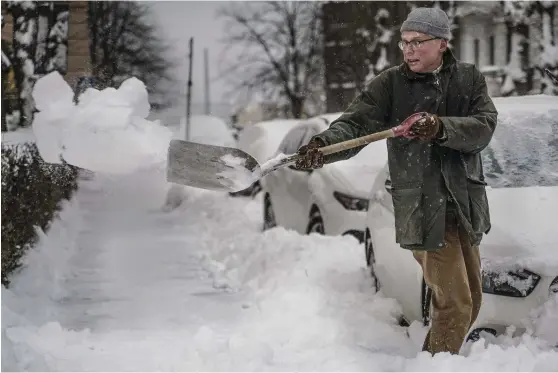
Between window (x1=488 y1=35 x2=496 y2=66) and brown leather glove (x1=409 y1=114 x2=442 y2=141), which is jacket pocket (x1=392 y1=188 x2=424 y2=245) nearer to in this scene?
brown leather glove (x1=409 y1=114 x2=442 y2=141)

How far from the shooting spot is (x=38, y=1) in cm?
534

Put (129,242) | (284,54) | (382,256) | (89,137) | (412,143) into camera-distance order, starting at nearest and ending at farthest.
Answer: (412,143) → (89,137) → (382,256) → (129,242) → (284,54)

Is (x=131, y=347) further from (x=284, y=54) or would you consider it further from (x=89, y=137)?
(x=284, y=54)

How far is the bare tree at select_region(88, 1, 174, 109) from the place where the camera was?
195 inches

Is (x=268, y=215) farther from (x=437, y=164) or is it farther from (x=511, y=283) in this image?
(x=437, y=164)

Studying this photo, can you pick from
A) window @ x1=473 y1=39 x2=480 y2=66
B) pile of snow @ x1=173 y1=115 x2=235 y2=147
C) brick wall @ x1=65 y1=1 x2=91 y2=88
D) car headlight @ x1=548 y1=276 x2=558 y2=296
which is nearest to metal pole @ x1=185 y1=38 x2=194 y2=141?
pile of snow @ x1=173 y1=115 x2=235 y2=147

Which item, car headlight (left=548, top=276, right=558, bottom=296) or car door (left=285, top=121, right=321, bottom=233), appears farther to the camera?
car door (left=285, top=121, right=321, bottom=233)

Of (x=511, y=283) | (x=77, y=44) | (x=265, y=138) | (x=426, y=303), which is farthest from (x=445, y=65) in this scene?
(x=265, y=138)

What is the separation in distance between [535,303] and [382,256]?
1.35 metres

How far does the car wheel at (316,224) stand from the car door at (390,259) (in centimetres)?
153

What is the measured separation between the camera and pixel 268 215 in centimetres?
882

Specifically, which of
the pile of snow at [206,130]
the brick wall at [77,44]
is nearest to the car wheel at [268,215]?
the pile of snow at [206,130]

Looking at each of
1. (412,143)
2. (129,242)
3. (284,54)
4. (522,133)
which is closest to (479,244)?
(412,143)

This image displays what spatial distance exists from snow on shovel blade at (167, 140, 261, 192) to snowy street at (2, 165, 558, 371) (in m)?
0.86
